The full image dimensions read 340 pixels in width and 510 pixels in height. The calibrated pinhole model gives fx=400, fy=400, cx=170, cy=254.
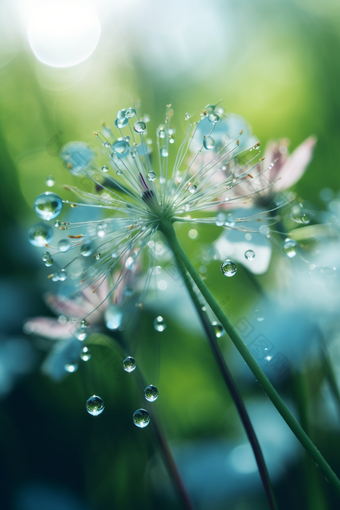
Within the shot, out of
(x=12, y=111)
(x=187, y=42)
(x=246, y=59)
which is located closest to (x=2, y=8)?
(x=12, y=111)

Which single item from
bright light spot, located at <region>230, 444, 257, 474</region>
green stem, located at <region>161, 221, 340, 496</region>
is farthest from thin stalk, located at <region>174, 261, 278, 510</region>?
bright light spot, located at <region>230, 444, 257, 474</region>

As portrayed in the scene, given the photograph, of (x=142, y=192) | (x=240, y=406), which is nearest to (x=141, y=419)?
(x=240, y=406)

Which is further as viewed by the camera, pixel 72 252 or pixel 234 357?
pixel 72 252

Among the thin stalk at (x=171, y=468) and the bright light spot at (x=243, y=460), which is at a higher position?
the thin stalk at (x=171, y=468)

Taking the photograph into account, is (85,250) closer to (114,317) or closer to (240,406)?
(114,317)

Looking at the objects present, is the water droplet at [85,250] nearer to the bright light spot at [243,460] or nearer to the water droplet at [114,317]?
the water droplet at [114,317]

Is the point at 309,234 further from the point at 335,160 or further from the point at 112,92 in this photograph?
the point at 112,92

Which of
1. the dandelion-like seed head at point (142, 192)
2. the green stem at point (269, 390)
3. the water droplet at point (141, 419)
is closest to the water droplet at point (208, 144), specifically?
the dandelion-like seed head at point (142, 192)

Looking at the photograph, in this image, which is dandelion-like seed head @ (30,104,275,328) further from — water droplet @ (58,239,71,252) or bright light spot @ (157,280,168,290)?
bright light spot @ (157,280,168,290)

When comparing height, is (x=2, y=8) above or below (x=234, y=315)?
above
